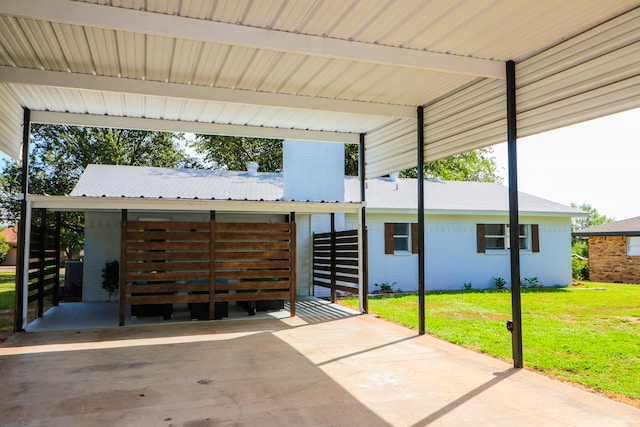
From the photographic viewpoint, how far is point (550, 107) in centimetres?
542

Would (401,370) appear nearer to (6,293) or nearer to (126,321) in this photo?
(126,321)

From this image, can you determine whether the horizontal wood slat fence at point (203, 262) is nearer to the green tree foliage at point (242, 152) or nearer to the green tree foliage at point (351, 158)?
the green tree foliage at point (242, 152)

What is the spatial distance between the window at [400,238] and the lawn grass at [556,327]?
1.55 meters

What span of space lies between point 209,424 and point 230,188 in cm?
1023

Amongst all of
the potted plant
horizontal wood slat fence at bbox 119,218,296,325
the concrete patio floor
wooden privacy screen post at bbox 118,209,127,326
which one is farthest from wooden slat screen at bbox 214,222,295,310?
the potted plant

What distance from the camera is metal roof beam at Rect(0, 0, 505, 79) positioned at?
424 centimetres

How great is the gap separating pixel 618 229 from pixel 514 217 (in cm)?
1608

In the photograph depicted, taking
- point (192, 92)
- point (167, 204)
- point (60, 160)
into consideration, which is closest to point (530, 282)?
point (167, 204)

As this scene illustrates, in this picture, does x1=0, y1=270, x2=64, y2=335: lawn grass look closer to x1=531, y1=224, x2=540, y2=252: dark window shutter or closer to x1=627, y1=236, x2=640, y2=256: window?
x1=531, y1=224, x2=540, y2=252: dark window shutter

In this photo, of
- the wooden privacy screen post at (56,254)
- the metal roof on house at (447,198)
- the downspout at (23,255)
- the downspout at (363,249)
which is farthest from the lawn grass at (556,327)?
the wooden privacy screen post at (56,254)

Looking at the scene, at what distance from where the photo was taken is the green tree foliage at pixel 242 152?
84.3 feet

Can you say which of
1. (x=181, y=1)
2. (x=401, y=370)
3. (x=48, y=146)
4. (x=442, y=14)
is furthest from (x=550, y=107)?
(x=48, y=146)

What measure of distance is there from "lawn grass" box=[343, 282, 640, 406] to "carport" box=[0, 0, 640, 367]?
32.5 inches

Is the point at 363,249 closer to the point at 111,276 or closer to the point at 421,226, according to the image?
the point at 421,226
